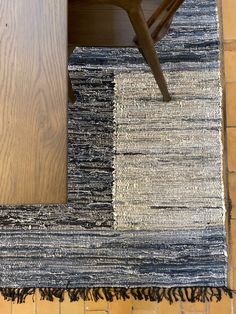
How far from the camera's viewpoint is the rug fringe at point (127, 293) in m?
1.67

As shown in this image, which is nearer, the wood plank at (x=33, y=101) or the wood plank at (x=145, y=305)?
the wood plank at (x=33, y=101)

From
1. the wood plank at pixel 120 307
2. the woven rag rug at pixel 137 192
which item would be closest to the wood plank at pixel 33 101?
the woven rag rug at pixel 137 192

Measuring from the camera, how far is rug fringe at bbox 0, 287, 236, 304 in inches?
65.6

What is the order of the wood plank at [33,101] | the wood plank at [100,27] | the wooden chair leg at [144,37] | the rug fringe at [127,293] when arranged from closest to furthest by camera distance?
the wood plank at [33,101] → the wooden chair leg at [144,37] → the wood plank at [100,27] → the rug fringe at [127,293]

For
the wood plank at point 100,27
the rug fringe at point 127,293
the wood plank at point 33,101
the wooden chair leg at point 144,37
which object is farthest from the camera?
the rug fringe at point 127,293

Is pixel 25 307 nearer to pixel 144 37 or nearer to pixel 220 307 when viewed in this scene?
pixel 220 307

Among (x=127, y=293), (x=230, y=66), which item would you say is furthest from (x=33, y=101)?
(x=230, y=66)

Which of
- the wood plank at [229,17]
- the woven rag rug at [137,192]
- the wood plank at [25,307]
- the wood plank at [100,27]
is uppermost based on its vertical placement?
the wood plank at [229,17]

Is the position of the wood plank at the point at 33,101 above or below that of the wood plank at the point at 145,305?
above

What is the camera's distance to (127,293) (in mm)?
1672

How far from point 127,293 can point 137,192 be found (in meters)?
0.35

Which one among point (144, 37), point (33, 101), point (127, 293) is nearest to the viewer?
point (33, 101)

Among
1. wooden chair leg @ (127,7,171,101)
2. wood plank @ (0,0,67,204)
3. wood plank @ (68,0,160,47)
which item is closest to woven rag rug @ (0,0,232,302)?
wooden chair leg @ (127,7,171,101)

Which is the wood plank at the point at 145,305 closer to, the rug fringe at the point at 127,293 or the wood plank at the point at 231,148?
the rug fringe at the point at 127,293
